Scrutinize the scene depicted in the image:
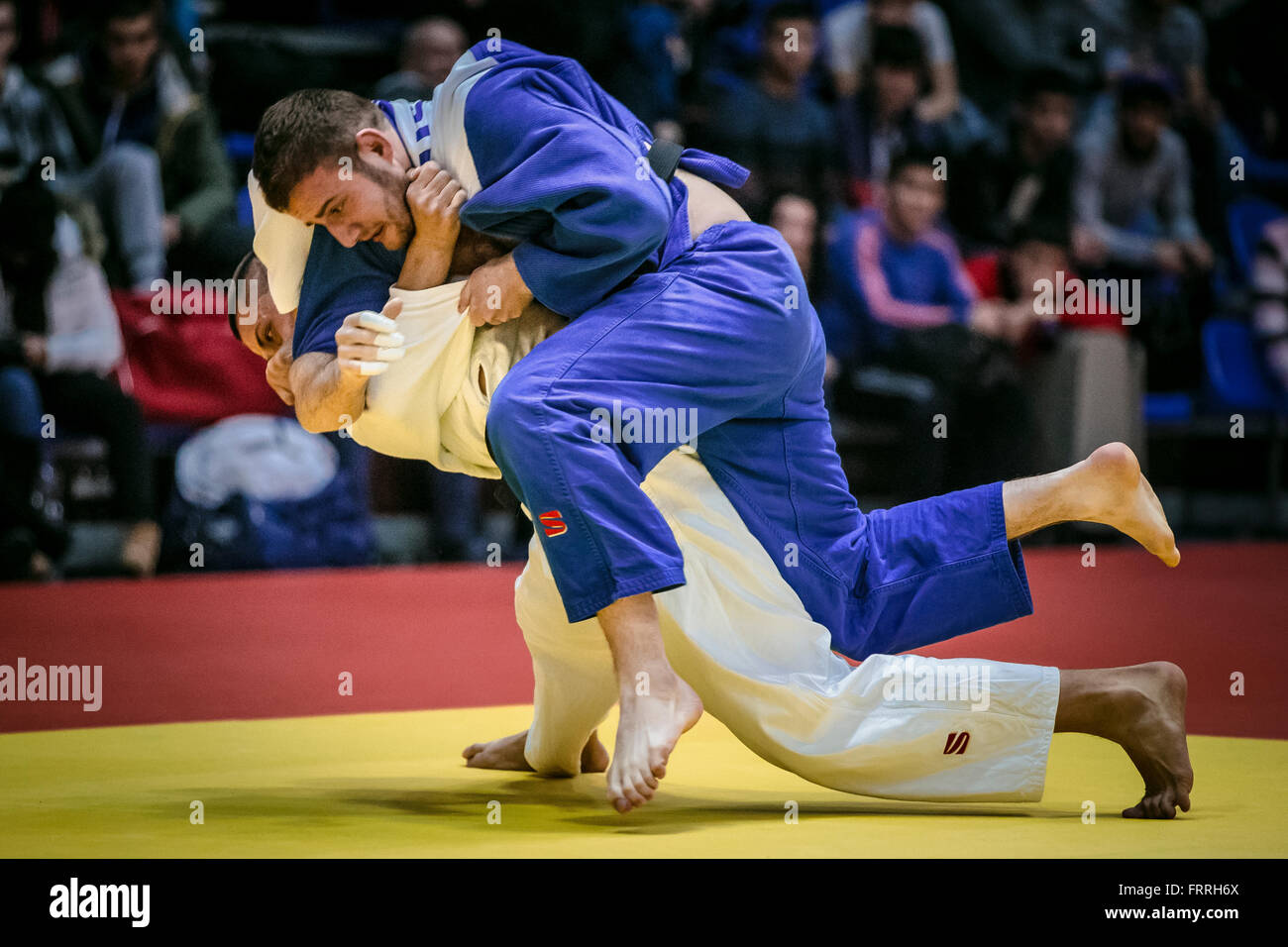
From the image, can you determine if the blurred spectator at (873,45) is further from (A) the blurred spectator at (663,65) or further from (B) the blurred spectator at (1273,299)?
(B) the blurred spectator at (1273,299)

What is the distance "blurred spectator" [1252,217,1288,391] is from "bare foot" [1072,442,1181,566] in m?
4.69

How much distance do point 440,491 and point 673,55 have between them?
197 centimetres

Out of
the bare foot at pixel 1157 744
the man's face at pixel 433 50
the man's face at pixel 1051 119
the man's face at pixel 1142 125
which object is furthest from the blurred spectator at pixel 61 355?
the man's face at pixel 1142 125

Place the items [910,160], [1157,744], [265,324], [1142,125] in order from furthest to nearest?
[1142,125] < [910,160] < [265,324] < [1157,744]

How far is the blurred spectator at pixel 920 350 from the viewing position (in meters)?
5.66

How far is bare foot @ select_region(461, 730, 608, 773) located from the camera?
8.23 ft

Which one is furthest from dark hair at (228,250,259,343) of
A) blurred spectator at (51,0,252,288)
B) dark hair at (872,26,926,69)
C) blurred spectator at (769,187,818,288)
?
dark hair at (872,26,926,69)

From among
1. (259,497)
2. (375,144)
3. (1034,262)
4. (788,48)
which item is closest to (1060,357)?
(1034,262)

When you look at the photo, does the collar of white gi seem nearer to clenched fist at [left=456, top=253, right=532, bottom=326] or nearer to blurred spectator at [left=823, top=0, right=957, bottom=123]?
clenched fist at [left=456, top=253, right=532, bottom=326]

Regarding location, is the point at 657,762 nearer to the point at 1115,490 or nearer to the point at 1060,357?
the point at 1115,490

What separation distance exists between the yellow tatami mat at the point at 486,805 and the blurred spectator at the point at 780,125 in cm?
339

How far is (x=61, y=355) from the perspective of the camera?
15.8 ft

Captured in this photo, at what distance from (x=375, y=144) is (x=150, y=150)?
3.33 m

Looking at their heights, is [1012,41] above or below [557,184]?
above
